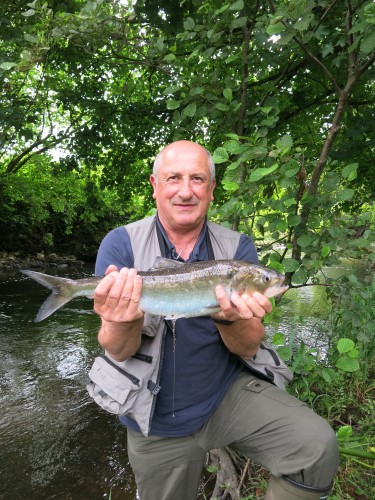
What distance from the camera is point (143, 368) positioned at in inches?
98.3

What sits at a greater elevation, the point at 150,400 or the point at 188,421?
the point at 150,400

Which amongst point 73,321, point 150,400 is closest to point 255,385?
point 150,400

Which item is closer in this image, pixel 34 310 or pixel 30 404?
pixel 30 404

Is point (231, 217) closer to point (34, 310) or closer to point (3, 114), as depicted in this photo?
point (3, 114)

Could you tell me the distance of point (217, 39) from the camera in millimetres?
3758

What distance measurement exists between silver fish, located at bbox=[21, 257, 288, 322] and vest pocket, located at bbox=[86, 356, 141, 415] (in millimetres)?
450

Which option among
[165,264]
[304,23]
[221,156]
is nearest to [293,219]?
[221,156]

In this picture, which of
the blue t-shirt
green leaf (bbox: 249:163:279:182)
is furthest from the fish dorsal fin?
green leaf (bbox: 249:163:279:182)

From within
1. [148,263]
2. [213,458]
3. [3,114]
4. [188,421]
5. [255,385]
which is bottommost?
[213,458]

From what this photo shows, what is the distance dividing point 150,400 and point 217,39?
3.37m

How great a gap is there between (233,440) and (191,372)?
22.0 inches

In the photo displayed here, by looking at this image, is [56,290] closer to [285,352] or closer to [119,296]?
[119,296]

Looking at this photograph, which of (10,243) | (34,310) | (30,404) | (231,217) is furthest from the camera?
(10,243)

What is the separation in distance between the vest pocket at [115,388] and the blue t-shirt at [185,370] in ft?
0.77
